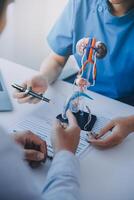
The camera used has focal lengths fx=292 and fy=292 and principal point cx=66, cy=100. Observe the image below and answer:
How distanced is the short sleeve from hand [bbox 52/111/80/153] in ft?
1.84

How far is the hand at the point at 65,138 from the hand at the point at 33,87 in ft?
0.79

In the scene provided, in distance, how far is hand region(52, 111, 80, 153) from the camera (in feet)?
2.22

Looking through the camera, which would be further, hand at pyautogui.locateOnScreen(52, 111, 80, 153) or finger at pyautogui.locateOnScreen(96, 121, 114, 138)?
finger at pyautogui.locateOnScreen(96, 121, 114, 138)

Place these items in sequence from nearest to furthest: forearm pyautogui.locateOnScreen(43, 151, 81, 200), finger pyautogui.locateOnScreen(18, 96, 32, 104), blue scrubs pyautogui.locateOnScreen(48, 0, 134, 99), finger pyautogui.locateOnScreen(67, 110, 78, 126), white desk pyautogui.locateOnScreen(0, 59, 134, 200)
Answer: forearm pyautogui.locateOnScreen(43, 151, 81, 200)
white desk pyautogui.locateOnScreen(0, 59, 134, 200)
finger pyautogui.locateOnScreen(67, 110, 78, 126)
finger pyautogui.locateOnScreen(18, 96, 32, 104)
blue scrubs pyautogui.locateOnScreen(48, 0, 134, 99)

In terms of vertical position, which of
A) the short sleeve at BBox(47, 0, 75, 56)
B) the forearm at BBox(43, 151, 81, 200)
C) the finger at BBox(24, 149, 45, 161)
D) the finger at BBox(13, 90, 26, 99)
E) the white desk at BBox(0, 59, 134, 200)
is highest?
the short sleeve at BBox(47, 0, 75, 56)

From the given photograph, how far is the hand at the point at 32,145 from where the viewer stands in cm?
68

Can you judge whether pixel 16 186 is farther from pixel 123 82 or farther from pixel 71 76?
pixel 71 76

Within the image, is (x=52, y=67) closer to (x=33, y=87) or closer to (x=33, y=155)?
(x=33, y=87)

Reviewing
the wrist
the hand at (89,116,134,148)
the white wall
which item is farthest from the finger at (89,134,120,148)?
the white wall

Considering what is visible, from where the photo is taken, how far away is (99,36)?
1.13 metres

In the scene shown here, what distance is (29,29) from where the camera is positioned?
179 cm

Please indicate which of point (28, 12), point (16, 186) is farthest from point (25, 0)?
point (16, 186)

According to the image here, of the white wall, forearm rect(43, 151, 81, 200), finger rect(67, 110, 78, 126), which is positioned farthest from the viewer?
the white wall

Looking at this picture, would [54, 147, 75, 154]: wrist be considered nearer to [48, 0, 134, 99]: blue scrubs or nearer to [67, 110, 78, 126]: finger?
[67, 110, 78, 126]: finger
